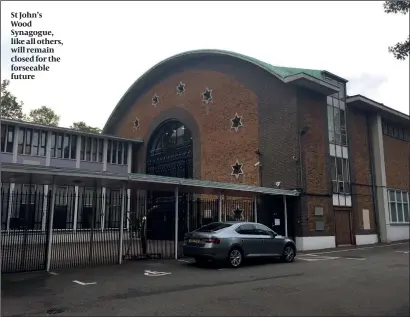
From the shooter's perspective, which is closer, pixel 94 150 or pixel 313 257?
pixel 313 257

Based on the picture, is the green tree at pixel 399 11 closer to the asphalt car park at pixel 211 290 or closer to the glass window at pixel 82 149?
the asphalt car park at pixel 211 290

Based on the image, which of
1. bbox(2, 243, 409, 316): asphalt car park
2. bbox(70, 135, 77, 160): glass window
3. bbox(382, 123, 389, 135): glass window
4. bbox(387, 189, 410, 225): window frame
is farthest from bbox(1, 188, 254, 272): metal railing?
bbox(382, 123, 389, 135): glass window

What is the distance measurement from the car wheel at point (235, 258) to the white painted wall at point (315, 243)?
6661 millimetres

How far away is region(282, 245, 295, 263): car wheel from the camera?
14148 millimetres

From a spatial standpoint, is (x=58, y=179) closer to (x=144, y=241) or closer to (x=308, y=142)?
(x=144, y=241)

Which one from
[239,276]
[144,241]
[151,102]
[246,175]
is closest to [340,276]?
[239,276]

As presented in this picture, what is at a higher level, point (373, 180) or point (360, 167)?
point (360, 167)

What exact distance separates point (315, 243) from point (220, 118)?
9.46 metres

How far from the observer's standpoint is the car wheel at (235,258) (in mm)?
12308

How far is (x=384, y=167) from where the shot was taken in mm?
24797

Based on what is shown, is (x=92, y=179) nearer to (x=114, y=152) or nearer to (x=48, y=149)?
(x=48, y=149)

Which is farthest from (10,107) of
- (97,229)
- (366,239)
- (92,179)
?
(366,239)

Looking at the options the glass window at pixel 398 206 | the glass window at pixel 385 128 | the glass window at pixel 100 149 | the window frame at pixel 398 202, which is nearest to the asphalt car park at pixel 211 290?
the window frame at pixel 398 202

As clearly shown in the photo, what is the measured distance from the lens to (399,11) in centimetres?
733
